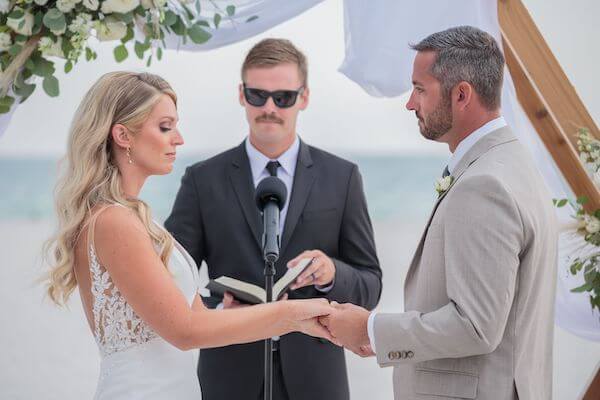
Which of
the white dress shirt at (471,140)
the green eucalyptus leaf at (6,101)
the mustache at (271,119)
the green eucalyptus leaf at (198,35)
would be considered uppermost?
the green eucalyptus leaf at (6,101)

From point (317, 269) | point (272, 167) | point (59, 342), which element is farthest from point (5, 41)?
point (59, 342)

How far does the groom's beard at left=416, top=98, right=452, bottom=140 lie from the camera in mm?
2631

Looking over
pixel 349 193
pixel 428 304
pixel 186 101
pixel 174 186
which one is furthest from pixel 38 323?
pixel 428 304

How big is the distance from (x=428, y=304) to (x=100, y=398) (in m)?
1.05

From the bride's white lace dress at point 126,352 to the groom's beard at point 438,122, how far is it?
106 cm

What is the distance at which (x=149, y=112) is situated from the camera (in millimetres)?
2715

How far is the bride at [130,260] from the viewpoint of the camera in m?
2.54

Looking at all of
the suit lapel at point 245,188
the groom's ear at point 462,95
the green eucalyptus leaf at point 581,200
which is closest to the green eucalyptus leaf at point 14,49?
the suit lapel at point 245,188

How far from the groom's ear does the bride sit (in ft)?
2.82

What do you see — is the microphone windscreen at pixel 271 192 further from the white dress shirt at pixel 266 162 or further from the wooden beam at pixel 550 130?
the wooden beam at pixel 550 130

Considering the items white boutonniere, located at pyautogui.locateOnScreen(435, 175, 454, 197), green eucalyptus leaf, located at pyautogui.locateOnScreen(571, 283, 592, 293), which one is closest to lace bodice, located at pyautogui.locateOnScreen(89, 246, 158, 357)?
white boutonniere, located at pyautogui.locateOnScreen(435, 175, 454, 197)

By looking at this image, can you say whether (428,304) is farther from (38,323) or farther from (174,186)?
(174,186)

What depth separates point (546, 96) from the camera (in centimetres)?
370

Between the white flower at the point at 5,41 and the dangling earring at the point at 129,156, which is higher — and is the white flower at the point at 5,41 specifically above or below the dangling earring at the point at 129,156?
above
